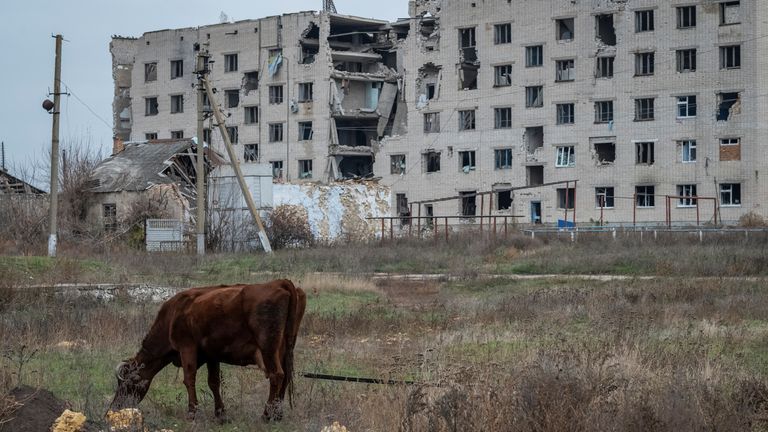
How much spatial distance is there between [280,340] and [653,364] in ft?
13.9

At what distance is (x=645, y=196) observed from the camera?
61656mm

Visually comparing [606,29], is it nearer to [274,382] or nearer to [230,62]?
[230,62]

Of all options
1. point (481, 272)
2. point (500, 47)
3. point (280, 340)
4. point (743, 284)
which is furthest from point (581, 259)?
point (500, 47)

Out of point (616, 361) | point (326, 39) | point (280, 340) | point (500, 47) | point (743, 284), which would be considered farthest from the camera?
point (326, 39)

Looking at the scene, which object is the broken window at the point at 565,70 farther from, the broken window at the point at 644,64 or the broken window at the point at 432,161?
the broken window at the point at 432,161

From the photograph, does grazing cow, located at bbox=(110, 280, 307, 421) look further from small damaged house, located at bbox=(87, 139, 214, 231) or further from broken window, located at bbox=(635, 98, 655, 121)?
broken window, located at bbox=(635, 98, 655, 121)

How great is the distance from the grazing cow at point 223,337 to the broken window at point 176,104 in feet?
225

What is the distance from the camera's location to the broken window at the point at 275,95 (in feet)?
241

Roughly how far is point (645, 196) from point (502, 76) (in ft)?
37.2

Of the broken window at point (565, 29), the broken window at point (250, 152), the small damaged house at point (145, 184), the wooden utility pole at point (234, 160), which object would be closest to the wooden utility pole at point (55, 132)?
the wooden utility pole at point (234, 160)

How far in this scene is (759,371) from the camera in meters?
12.1

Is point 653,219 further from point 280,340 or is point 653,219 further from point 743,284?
point 280,340

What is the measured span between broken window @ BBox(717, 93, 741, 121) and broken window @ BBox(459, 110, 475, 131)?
14.5m

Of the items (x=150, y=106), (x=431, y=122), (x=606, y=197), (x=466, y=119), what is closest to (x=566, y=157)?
(x=606, y=197)
